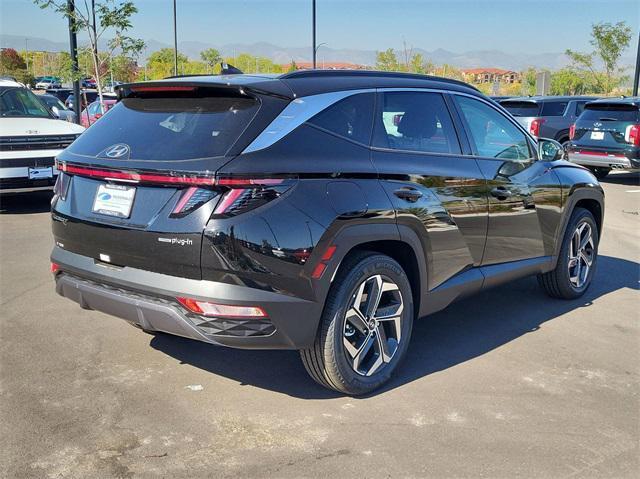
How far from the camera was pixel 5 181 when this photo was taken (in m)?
9.05

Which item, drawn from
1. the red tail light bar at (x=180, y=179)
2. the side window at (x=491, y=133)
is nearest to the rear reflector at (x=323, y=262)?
the red tail light bar at (x=180, y=179)

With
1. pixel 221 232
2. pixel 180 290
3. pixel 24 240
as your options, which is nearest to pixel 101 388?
pixel 180 290

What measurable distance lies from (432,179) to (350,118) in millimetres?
695

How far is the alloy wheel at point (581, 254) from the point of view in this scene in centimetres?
593

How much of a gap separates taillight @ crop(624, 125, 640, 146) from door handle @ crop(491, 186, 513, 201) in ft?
34.4

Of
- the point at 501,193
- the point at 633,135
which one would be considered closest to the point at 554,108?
the point at 633,135

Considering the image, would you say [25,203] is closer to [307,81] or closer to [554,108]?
[307,81]

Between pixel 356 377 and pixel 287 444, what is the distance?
65 cm

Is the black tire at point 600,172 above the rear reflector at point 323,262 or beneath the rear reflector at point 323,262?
beneath

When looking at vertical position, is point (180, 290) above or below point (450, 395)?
above

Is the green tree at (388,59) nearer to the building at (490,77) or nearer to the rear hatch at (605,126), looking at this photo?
the building at (490,77)

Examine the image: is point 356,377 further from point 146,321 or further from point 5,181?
point 5,181

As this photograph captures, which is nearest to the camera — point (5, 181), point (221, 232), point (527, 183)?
point (221, 232)

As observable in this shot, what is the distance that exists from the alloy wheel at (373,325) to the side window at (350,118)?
2.66ft
